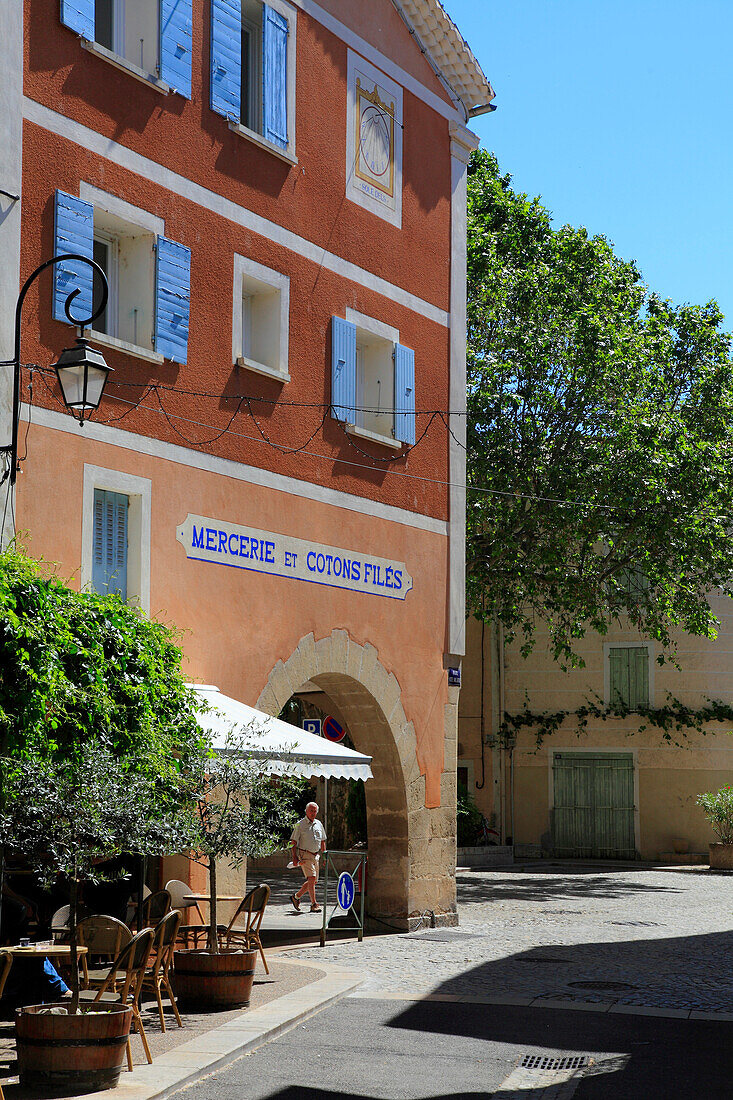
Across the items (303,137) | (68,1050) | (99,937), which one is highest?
(303,137)

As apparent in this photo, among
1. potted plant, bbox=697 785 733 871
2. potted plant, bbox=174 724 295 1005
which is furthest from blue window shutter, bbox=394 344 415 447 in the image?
potted plant, bbox=697 785 733 871

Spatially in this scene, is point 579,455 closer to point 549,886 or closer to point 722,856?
point 549,886

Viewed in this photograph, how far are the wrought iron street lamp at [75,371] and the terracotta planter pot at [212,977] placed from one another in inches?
153

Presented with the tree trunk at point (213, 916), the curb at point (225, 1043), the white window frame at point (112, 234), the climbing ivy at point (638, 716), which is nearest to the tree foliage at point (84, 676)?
the tree trunk at point (213, 916)

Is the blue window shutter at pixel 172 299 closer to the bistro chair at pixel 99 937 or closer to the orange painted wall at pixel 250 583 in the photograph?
the orange painted wall at pixel 250 583

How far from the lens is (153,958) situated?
373 inches

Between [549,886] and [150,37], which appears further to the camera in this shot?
[549,886]

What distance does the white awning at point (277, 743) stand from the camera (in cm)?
1095

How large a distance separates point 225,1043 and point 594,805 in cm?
2394

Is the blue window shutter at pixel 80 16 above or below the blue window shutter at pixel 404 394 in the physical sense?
above

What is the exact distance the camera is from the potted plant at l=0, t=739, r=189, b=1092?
7.07m

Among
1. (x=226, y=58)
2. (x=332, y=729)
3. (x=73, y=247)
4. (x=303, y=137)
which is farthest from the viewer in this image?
(x=332, y=729)

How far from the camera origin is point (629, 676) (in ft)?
103

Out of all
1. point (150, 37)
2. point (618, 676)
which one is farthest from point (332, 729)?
point (618, 676)
